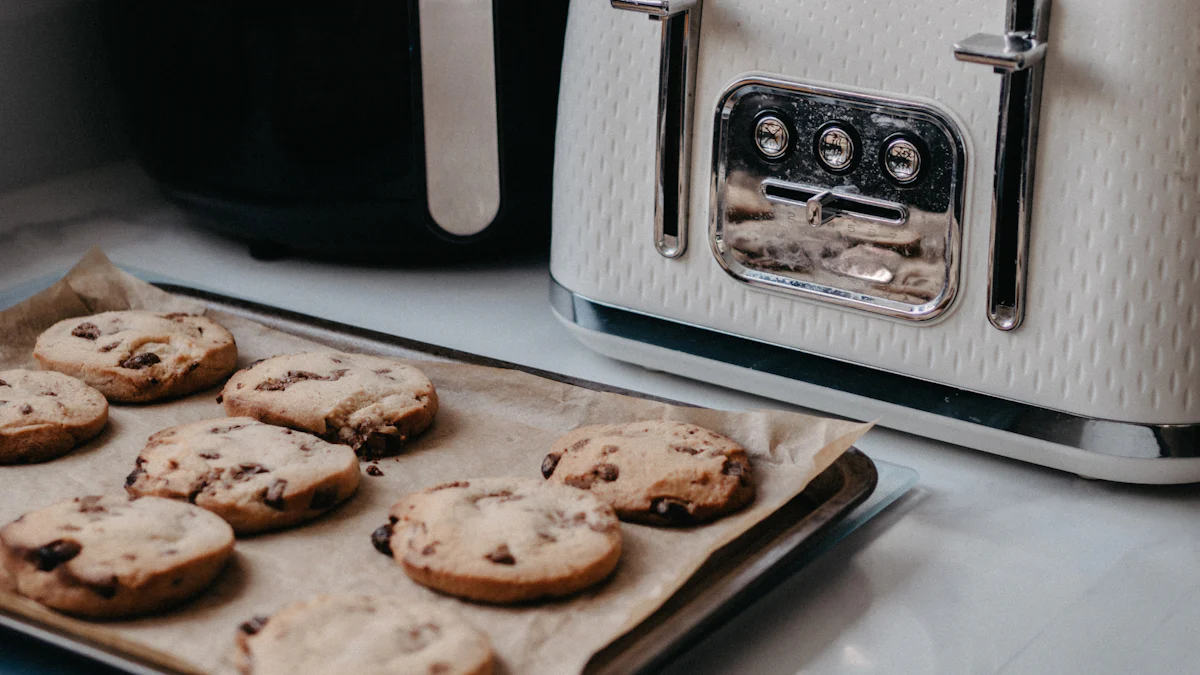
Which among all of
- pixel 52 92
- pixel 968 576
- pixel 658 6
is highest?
pixel 658 6

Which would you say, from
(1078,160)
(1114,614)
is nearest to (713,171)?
(1078,160)

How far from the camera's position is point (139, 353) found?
32.8 inches

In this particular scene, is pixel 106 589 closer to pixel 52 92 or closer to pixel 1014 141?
pixel 1014 141

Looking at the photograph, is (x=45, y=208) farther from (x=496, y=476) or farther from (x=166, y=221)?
(x=496, y=476)

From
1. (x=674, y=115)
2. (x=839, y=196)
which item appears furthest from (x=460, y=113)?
(x=839, y=196)

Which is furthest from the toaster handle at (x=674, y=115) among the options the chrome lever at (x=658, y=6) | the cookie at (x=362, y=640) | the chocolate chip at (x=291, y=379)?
the cookie at (x=362, y=640)

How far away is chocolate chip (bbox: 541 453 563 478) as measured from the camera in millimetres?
715

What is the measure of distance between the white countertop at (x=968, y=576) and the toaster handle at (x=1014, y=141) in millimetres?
107

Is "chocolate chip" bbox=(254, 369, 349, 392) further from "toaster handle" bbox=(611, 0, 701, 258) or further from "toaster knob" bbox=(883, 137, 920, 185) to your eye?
"toaster knob" bbox=(883, 137, 920, 185)

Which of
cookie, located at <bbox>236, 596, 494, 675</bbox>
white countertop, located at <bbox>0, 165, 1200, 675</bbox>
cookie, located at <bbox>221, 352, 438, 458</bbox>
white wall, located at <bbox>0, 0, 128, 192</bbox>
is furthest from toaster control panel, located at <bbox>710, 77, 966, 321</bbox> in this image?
white wall, located at <bbox>0, 0, 128, 192</bbox>


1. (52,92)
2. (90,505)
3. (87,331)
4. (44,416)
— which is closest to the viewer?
(90,505)

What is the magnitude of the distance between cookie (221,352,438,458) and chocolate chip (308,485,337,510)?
7 centimetres

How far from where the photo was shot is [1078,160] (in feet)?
2.14

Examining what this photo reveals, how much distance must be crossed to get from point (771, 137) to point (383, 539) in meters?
0.32
